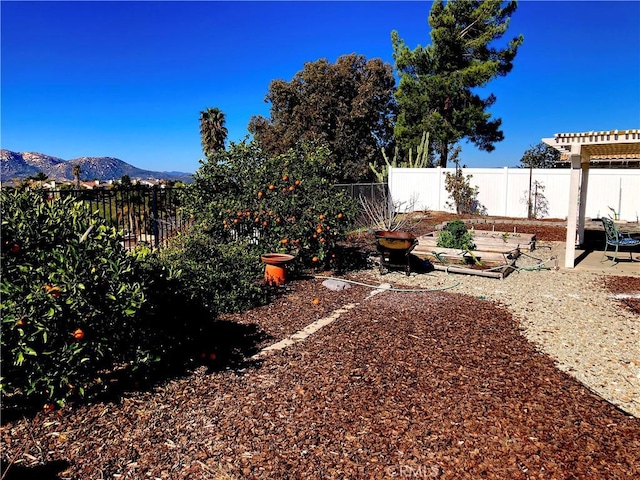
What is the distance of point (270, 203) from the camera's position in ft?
24.8

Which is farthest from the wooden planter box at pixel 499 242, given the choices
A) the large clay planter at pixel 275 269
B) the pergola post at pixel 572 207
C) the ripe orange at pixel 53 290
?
the ripe orange at pixel 53 290

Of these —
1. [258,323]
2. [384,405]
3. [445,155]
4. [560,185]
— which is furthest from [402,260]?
[445,155]

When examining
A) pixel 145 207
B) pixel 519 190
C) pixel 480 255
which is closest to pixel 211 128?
pixel 519 190

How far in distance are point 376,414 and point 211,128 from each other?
29079 mm

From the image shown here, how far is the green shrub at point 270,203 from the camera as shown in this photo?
744 centimetres

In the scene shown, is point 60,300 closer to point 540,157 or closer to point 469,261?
point 469,261

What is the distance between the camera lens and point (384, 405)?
10.6 ft

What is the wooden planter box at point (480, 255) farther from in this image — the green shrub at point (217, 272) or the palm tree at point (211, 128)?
the palm tree at point (211, 128)

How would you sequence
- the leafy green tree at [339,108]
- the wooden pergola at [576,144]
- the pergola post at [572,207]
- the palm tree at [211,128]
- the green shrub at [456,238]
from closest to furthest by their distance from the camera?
the wooden pergola at [576,144], the pergola post at [572,207], the green shrub at [456,238], the leafy green tree at [339,108], the palm tree at [211,128]

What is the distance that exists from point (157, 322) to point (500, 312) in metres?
4.32

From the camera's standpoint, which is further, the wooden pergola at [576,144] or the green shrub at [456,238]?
the green shrub at [456,238]

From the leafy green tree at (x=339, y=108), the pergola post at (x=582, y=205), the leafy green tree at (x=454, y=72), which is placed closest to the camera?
the pergola post at (x=582, y=205)

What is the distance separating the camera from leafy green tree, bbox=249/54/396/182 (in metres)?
25.1

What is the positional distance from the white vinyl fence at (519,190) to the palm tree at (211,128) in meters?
14.4
